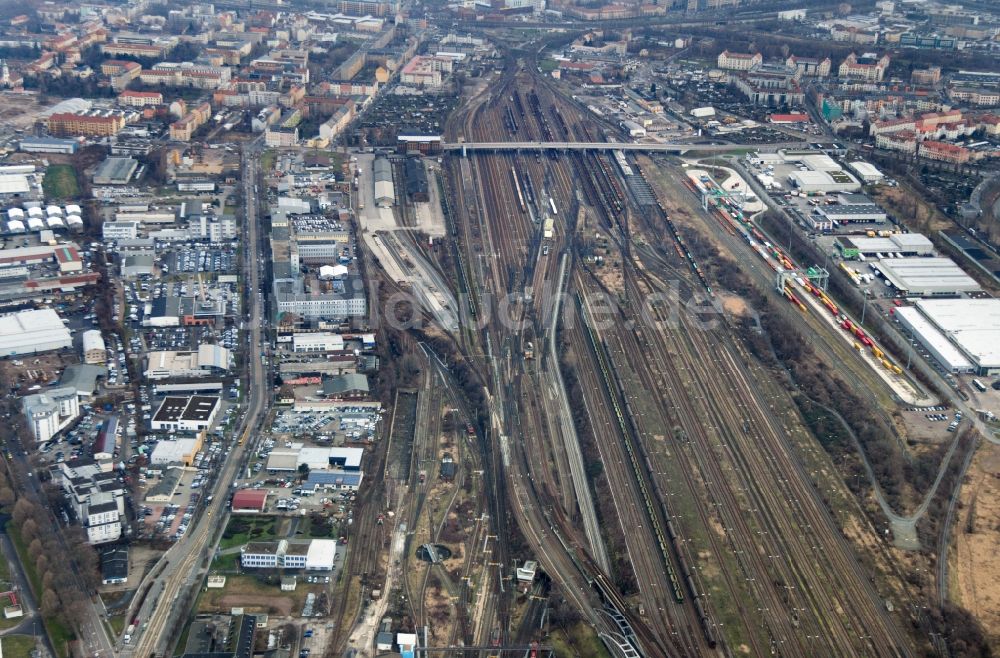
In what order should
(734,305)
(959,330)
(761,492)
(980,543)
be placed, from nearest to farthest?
(980,543), (761,492), (959,330), (734,305)

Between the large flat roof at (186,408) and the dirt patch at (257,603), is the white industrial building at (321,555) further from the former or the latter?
the large flat roof at (186,408)

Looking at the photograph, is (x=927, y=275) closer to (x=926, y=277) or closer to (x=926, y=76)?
(x=926, y=277)

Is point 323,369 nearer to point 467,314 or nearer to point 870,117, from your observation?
point 467,314

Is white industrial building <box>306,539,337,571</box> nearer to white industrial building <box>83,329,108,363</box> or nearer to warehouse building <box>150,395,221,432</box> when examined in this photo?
warehouse building <box>150,395,221,432</box>

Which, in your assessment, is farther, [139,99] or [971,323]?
[139,99]

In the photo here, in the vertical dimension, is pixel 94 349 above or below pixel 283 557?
above

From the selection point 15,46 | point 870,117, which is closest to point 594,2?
point 870,117

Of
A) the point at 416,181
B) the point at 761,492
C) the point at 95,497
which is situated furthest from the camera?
the point at 416,181

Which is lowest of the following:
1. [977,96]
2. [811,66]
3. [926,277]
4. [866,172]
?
[926,277]

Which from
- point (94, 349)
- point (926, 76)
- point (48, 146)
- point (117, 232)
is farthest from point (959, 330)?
point (48, 146)
